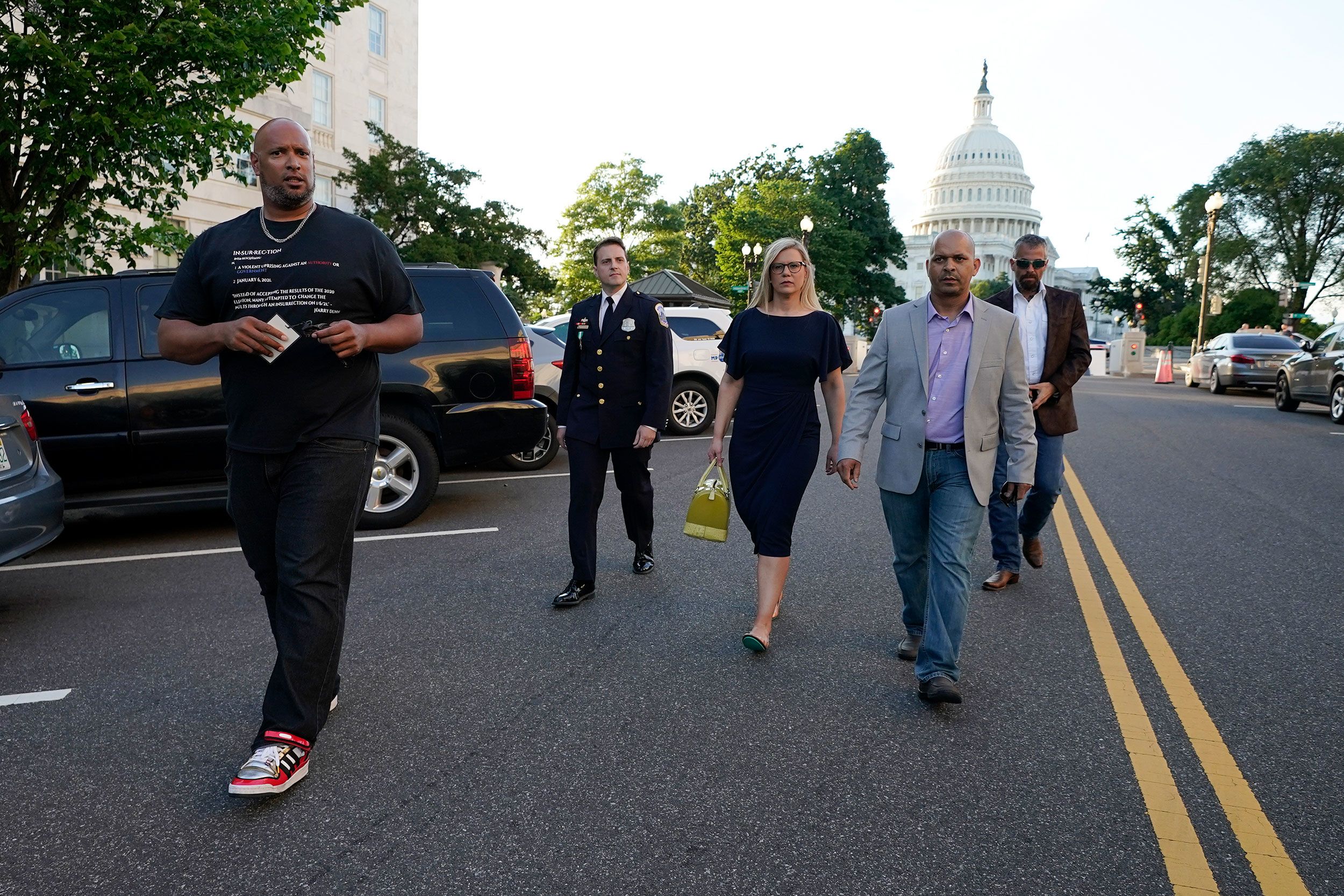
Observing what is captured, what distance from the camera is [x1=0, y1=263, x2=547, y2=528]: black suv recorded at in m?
7.25

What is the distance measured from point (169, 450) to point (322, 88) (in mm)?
29556

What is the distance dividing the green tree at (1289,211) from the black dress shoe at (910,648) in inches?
2673

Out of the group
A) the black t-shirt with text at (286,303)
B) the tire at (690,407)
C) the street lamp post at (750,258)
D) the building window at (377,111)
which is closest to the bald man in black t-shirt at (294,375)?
the black t-shirt with text at (286,303)

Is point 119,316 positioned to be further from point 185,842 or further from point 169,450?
point 185,842

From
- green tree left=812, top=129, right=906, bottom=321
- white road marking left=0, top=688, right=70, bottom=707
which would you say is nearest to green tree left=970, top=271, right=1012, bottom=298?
green tree left=812, top=129, right=906, bottom=321

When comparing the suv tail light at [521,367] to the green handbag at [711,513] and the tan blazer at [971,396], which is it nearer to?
the green handbag at [711,513]

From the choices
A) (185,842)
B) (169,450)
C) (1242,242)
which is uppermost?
(1242,242)

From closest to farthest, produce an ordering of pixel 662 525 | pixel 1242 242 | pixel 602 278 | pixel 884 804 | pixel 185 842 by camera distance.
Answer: pixel 185 842 → pixel 884 804 → pixel 602 278 → pixel 662 525 → pixel 1242 242

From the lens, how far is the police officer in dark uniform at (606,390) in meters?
5.88

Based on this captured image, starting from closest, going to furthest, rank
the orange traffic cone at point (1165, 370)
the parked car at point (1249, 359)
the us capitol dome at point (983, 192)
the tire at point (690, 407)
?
the tire at point (690, 407) < the parked car at point (1249, 359) < the orange traffic cone at point (1165, 370) < the us capitol dome at point (983, 192)

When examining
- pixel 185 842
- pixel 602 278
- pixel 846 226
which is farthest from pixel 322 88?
pixel 846 226

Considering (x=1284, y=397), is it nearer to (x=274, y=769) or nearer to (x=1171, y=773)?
(x=1171, y=773)

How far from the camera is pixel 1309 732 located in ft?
13.3

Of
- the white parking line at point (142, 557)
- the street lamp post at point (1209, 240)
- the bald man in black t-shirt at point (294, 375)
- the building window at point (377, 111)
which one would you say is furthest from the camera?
the street lamp post at point (1209, 240)
